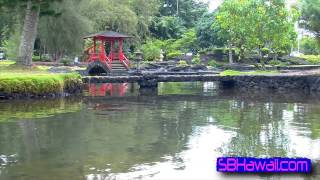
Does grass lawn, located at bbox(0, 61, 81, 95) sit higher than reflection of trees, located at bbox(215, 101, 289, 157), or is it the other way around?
grass lawn, located at bbox(0, 61, 81, 95)

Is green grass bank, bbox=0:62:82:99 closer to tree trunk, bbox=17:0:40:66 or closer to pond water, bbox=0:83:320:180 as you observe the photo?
pond water, bbox=0:83:320:180

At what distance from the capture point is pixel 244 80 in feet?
109

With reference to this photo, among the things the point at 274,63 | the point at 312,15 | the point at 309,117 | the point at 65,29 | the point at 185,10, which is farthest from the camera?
the point at 185,10

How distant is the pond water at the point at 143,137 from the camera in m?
9.86

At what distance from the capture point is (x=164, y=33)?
226ft

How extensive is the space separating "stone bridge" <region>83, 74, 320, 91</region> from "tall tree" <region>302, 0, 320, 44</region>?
20.1ft

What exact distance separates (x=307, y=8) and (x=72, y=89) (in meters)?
18.7

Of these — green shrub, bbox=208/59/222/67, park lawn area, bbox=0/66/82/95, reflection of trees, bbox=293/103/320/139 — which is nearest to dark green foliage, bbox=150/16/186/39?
green shrub, bbox=208/59/222/67

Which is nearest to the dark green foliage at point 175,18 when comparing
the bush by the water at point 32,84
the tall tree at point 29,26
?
the tall tree at point 29,26

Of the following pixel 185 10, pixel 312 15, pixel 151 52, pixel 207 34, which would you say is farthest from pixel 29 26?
pixel 185 10

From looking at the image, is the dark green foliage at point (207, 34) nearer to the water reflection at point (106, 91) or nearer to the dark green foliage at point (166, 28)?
the dark green foliage at point (166, 28)

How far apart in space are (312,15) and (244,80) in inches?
307

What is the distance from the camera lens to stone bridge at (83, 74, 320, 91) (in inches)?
1217

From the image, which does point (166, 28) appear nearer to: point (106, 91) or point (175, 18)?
point (175, 18)
